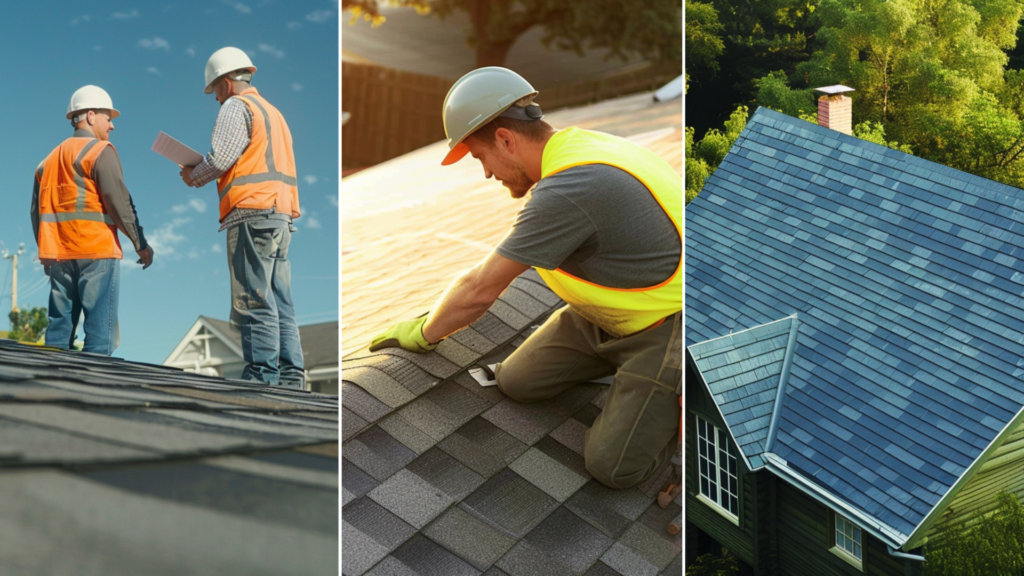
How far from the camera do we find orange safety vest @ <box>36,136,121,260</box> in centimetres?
389

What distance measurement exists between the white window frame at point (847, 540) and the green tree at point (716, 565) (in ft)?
3.10

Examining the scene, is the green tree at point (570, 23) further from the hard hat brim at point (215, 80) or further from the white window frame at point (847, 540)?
the white window frame at point (847, 540)

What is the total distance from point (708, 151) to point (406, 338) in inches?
160

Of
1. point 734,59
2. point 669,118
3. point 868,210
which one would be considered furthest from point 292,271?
point 868,210

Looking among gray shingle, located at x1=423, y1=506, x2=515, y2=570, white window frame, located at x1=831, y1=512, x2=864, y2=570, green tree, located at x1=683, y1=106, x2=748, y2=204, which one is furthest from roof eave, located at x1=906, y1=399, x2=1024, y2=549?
gray shingle, located at x1=423, y1=506, x2=515, y2=570

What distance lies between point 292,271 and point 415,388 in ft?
2.80

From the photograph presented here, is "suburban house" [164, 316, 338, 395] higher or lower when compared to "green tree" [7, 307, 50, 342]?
lower

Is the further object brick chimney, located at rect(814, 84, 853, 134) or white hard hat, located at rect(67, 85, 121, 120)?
brick chimney, located at rect(814, 84, 853, 134)

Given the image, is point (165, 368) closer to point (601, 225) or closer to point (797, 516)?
point (601, 225)

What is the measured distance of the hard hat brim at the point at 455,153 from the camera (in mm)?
3912

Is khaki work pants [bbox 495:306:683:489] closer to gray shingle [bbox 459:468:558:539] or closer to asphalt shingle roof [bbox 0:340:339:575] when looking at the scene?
gray shingle [bbox 459:468:558:539]

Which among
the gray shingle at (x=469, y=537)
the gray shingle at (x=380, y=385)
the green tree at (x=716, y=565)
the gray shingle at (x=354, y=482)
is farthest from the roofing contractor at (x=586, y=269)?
the green tree at (x=716, y=565)

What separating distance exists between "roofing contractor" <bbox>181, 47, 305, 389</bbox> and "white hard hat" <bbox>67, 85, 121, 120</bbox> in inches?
18.9

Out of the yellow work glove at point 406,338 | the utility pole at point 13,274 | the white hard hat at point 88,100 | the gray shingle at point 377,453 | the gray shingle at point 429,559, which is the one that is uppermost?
the white hard hat at point 88,100
